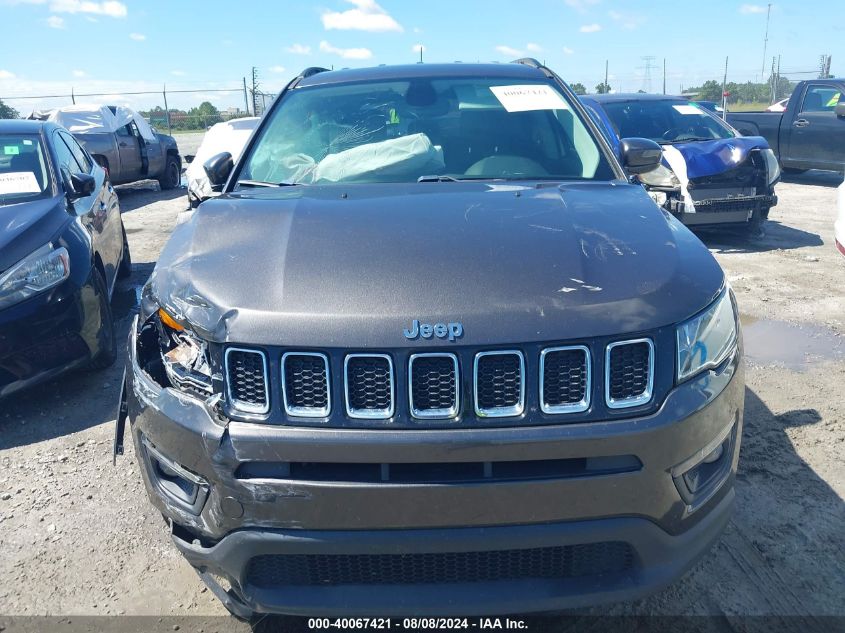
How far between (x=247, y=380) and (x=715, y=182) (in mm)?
7097

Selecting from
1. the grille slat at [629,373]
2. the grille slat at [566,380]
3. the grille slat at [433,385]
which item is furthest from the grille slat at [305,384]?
the grille slat at [629,373]

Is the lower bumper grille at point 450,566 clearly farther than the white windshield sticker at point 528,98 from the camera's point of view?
No

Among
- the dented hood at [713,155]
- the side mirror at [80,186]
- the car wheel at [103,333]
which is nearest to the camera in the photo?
the car wheel at [103,333]

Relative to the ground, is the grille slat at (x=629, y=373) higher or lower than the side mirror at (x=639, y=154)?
lower

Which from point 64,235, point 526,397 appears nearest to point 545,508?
point 526,397

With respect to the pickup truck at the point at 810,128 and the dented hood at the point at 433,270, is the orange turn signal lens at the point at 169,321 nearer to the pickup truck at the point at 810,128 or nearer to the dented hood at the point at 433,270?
the dented hood at the point at 433,270

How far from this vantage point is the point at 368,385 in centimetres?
186

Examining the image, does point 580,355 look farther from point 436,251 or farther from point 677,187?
point 677,187

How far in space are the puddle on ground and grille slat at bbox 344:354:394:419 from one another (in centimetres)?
356

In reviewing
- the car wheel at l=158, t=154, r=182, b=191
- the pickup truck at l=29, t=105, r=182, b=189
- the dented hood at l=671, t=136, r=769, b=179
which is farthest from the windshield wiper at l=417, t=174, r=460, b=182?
the car wheel at l=158, t=154, r=182, b=191

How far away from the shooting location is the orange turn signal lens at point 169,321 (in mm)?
2078

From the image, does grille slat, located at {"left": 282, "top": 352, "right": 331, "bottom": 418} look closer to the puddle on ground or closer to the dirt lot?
the dirt lot

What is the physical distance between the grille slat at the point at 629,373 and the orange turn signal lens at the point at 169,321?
1.19m

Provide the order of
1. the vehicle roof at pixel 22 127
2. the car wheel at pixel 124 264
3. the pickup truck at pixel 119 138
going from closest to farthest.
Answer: the vehicle roof at pixel 22 127 → the car wheel at pixel 124 264 → the pickup truck at pixel 119 138
